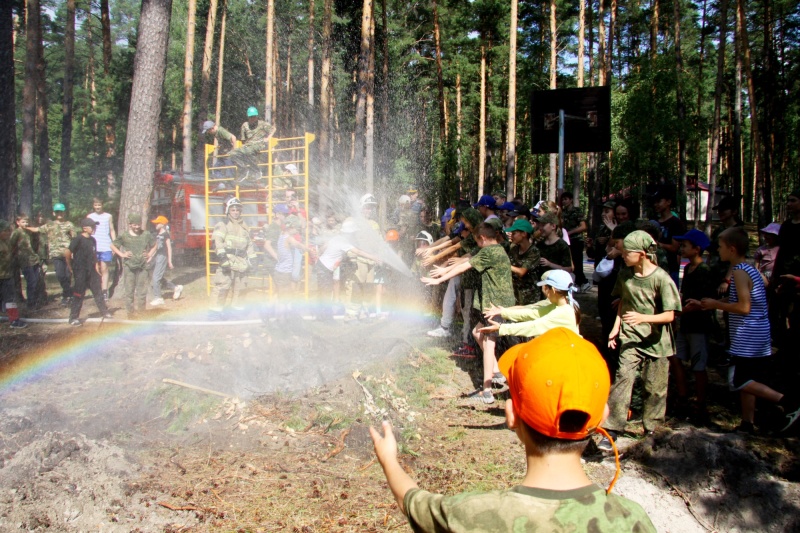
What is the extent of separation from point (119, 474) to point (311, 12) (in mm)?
27300

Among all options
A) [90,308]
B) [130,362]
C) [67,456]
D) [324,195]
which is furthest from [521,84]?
[67,456]

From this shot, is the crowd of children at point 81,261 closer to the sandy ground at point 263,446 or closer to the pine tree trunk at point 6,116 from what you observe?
the sandy ground at point 263,446

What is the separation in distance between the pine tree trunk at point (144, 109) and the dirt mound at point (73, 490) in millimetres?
6708

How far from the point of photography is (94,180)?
46.1 metres

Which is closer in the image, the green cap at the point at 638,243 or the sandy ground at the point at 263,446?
the sandy ground at the point at 263,446

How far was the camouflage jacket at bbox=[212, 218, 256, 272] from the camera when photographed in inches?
376

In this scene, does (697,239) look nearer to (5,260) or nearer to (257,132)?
(257,132)

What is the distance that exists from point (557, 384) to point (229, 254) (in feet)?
28.8

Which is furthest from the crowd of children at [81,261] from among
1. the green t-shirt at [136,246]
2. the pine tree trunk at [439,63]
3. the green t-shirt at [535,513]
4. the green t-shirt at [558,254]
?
the pine tree trunk at [439,63]

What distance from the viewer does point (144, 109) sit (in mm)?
11094

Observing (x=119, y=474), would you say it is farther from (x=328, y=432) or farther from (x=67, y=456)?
(x=328, y=432)

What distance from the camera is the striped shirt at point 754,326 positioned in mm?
4746

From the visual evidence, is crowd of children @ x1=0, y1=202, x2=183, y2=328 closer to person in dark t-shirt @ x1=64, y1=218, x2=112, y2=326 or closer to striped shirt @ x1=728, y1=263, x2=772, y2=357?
person in dark t-shirt @ x1=64, y1=218, x2=112, y2=326

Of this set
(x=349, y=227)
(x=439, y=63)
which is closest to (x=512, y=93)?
(x=439, y=63)
